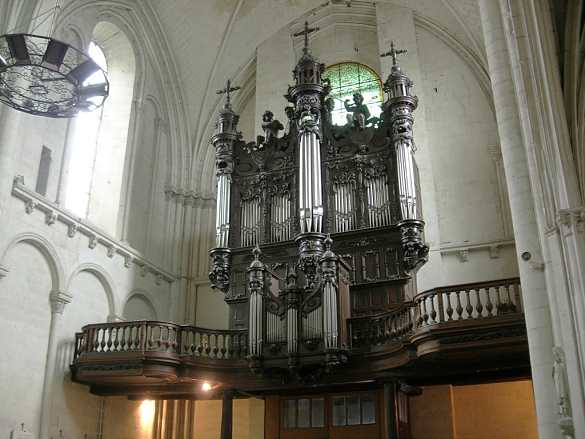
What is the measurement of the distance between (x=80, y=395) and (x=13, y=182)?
202 inches

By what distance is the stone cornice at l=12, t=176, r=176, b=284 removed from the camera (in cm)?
1499

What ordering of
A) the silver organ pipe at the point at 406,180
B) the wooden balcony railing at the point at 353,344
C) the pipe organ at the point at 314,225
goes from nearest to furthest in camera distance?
the wooden balcony railing at the point at 353,344 < the pipe organ at the point at 314,225 < the silver organ pipe at the point at 406,180

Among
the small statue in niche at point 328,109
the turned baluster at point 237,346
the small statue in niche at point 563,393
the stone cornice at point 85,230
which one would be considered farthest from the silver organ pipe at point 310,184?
the small statue in niche at point 563,393

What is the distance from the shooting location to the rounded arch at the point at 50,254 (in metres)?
15.1

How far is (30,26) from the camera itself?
15.2 metres

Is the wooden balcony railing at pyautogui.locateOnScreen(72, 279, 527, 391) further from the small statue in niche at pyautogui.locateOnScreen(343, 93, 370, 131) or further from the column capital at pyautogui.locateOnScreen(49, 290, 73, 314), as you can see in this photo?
Result: the small statue in niche at pyautogui.locateOnScreen(343, 93, 370, 131)

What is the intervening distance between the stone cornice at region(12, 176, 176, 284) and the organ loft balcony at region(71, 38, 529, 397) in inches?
95.3

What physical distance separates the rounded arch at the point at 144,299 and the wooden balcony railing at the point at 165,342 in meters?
2.54

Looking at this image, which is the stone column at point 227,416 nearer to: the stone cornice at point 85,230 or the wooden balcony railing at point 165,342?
the wooden balcony railing at point 165,342

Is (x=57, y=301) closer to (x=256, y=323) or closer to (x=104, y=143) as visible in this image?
(x=256, y=323)

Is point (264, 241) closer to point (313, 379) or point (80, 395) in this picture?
point (313, 379)

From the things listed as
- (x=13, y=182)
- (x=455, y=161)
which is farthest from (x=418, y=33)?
(x=13, y=182)

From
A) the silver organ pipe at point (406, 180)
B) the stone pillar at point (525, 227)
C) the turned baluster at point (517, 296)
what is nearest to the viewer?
the stone pillar at point (525, 227)

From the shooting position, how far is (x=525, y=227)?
9.98 meters
